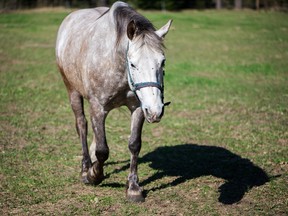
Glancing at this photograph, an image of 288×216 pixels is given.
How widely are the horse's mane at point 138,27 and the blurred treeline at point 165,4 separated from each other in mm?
26453

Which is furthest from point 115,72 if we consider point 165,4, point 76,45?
point 165,4

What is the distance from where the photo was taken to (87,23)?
5.61 meters

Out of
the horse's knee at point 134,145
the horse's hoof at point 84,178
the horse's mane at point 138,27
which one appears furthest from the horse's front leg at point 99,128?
the horse's mane at point 138,27

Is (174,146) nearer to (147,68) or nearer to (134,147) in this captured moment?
(134,147)

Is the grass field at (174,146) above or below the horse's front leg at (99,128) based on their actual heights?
below

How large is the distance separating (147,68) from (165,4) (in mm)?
32611

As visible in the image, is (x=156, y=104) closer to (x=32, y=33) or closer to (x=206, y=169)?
(x=206, y=169)

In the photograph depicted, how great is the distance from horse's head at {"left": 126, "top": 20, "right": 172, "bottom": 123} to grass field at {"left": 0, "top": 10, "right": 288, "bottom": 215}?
1270 mm

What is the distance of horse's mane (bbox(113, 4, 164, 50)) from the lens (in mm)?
4023

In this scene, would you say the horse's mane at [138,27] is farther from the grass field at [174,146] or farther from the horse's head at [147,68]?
the grass field at [174,146]

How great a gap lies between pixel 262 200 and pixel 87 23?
3.29 meters

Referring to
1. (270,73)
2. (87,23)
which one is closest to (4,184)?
(87,23)

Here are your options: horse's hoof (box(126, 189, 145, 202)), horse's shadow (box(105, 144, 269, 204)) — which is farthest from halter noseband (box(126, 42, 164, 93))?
horse's shadow (box(105, 144, 269, 204))

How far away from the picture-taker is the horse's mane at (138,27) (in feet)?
13.2
